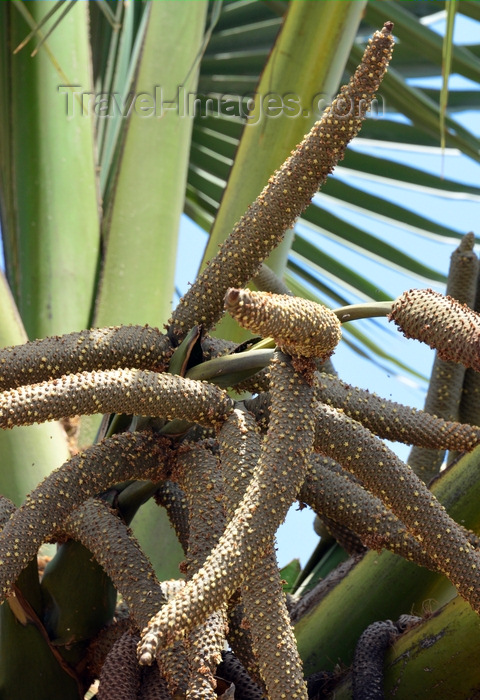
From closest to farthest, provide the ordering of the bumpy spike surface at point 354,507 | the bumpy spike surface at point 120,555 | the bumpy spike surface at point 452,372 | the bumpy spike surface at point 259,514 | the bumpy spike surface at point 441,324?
the bumpy spike surface at point 259,514, the bumpy spike surface at point 441,324, the bumpy spike surface at point 120,555, the bumpy spike surface at point 354,507, the bumpy spike surface at point 452,372

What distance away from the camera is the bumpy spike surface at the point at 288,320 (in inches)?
27.9

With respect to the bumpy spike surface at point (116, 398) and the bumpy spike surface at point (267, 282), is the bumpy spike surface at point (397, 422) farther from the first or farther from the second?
the bumpy spike surface at point (267, 282)

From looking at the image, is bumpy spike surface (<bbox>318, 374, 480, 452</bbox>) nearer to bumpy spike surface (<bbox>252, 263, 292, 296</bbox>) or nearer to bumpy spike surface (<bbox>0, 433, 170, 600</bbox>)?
bumpy spike surface (<bbox>0, 433, 170, 600</bbox>)

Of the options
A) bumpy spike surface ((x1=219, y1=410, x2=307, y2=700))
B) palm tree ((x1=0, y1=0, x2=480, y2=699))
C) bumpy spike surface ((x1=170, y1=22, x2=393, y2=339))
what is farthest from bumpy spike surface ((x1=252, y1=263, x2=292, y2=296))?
bumpy spike surface ((x1=219, y1=410, x2=307, y2=700))

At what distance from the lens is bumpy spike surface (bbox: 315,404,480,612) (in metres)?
0.82

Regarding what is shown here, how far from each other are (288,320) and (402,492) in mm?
211

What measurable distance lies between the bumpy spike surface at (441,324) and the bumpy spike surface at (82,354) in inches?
10.5

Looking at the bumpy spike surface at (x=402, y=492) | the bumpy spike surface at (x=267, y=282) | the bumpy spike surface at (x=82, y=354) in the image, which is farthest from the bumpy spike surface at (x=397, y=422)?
the bumpy spike surface at (x=267, y=282)

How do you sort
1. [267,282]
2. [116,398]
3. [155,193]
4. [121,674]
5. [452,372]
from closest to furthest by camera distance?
1. [116,398]
2. [121,674]
3. [267,282]
4. [452,372]
5. [155,193]

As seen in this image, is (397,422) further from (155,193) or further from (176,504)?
(155,193)

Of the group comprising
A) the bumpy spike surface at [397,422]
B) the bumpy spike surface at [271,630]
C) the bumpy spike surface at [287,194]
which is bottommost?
the bumpy spike surface at [271,630]

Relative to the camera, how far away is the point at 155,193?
6.12 ft

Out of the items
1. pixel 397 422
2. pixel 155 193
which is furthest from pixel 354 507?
pixel 155 193

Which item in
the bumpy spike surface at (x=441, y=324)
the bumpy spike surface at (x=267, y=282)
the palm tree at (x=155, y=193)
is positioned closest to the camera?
the bumpy spike surface at (x=441, y=324)
